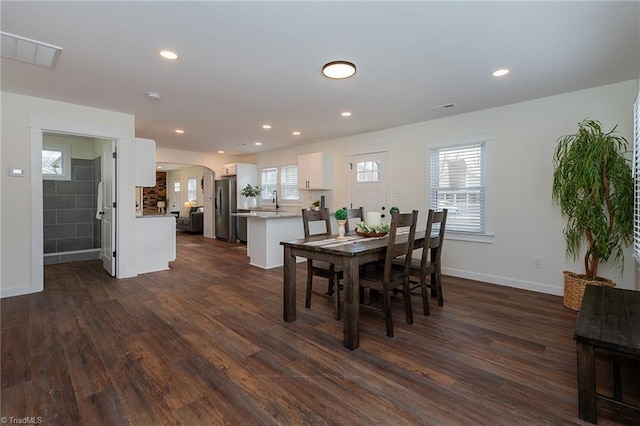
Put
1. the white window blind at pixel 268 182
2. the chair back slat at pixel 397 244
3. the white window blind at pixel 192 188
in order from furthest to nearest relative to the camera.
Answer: the white window blind at pixel 192 188
the white window blind at pixel 268 182
the chair back slat at pixel 397 244

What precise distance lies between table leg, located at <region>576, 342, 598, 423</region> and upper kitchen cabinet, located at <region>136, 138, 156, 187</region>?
524 cm

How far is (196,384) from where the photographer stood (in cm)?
188

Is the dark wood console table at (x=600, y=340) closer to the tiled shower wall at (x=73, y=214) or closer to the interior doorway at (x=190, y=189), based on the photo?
the tiled shower wall at (x=73, y=214)

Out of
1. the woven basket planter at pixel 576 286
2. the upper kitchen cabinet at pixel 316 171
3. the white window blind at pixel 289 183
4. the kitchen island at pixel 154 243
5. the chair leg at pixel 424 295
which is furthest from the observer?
the white window blind at pixel 289 183

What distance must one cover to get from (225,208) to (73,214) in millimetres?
3200

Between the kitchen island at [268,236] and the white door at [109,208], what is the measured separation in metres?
2.05

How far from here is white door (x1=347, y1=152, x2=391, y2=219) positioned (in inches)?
208

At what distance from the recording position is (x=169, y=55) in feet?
8.40

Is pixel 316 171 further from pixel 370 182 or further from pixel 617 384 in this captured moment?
pixel 617 384

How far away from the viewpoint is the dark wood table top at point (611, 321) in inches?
56.4

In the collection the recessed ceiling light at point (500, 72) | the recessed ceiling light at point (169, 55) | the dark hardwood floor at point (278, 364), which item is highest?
the recessed ceiling light at point (500, 72)

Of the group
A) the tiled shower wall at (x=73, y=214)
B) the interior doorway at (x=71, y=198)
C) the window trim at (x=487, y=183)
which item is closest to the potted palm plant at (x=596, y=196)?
the window trim at (x=487, y=183)

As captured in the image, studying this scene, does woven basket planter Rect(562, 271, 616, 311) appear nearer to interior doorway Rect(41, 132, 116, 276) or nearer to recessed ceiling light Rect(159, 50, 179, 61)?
recessed ceiling light Rect(159, 50, 179, 61)

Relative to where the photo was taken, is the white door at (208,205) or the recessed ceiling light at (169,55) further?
the white door at (208,205)
